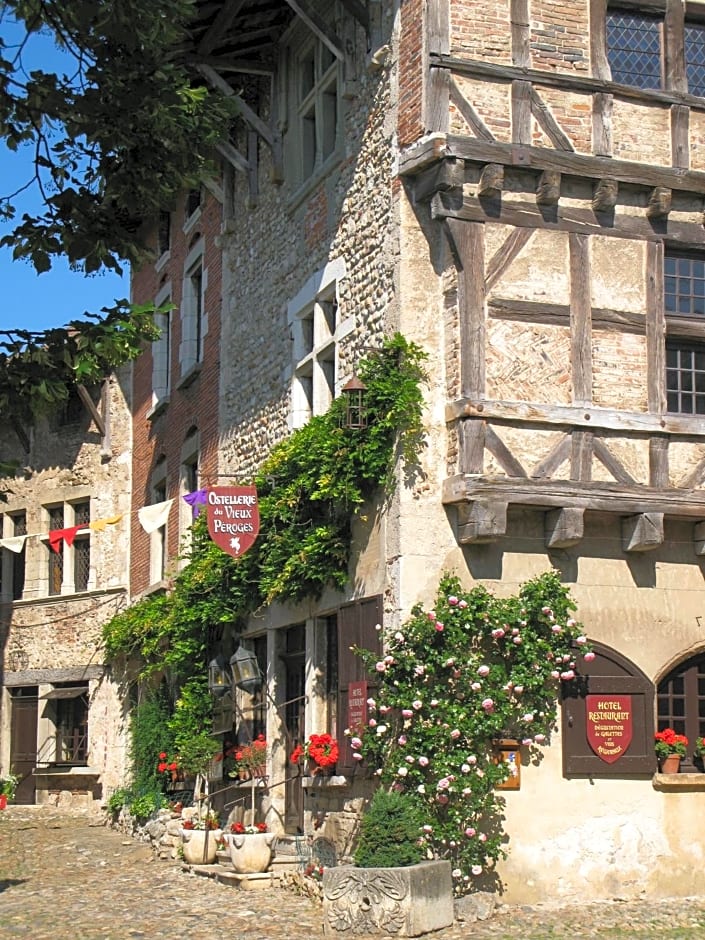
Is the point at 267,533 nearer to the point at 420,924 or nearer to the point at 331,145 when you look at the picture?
the point at 331,145

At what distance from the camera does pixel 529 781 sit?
449 inches

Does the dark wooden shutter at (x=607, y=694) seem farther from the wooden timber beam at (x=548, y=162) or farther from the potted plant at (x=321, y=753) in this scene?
the wooden timber beam at (x=548, y=162)

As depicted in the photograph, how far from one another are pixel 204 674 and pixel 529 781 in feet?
19.5

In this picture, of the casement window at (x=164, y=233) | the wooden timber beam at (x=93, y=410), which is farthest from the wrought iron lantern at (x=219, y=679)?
the wooden timber beam at (x=93, y=410)

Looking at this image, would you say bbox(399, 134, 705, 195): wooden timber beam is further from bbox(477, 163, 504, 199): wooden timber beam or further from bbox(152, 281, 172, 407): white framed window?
bbox(152, 281, 172, 407): white framed window

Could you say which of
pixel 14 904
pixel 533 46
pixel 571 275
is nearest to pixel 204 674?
pixel 14 904

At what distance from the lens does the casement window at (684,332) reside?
40.9 ft

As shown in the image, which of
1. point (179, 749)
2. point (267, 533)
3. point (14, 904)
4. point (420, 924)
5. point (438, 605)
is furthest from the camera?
point (179, 749)

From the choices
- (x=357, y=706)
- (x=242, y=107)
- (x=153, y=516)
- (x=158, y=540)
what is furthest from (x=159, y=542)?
(x=357, y=706)

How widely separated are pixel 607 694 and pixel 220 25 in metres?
8.17

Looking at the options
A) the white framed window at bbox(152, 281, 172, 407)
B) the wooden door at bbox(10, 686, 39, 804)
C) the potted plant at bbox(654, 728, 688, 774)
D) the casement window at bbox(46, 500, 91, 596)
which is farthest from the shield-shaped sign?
the wooden door at bbox(10, 686, 39, 804)

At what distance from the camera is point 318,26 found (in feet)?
45.8

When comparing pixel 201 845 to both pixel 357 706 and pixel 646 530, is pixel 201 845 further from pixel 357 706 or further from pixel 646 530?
pixel 646 530

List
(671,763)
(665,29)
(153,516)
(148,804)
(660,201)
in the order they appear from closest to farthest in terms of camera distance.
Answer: (671,763) → (660,201) → (665,29) → (148,804) → (153,516)
